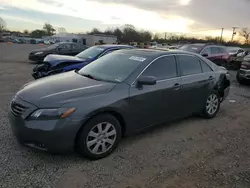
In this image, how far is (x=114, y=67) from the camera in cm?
437

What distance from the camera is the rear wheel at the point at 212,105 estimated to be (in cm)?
545

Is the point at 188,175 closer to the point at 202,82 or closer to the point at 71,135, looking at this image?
the point at 71,135

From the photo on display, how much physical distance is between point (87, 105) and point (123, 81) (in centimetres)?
81

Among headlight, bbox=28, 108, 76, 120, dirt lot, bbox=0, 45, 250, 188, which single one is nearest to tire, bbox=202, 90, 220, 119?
dirt lot, bbox=0, 45, 250, 188

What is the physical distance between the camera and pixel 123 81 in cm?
389

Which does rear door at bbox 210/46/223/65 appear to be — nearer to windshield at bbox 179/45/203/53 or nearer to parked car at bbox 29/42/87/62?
windshield at bbox 179/45/203/53

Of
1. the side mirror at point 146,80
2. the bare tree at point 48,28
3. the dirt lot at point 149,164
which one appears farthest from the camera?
the bare tree at point 48,28

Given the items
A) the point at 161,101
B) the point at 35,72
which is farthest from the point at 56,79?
the point at 35,72

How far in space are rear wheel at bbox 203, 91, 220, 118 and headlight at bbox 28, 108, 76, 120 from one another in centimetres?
333

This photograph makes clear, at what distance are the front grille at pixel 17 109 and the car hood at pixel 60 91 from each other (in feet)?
0.36

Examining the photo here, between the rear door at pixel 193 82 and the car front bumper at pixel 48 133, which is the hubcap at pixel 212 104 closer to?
the rear door at pixel 193 82

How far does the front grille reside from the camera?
10.8 feet

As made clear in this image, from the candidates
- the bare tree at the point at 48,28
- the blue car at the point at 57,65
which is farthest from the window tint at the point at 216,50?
the bare tree at the point at 48,28

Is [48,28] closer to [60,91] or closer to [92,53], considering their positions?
[92,53]
